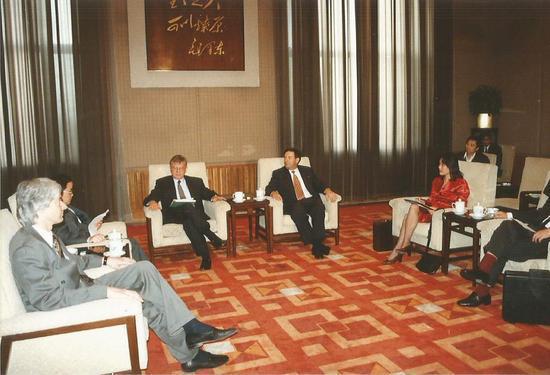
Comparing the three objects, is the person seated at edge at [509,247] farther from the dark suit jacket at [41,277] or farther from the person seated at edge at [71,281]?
the dark suit jacket at [41,277]

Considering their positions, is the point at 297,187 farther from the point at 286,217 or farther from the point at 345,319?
the point at 345,319

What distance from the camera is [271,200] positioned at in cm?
568

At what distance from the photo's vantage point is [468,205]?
526 cm

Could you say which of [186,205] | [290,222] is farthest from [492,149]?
[186,205]

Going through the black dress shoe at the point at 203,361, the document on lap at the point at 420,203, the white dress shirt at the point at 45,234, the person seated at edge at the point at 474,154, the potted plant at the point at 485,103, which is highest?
the potted plant at the point at 485,103

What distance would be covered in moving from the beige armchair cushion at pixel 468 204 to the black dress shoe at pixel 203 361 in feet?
8.49

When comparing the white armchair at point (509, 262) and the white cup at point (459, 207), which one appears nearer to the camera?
the white armchair at point (509, 262)

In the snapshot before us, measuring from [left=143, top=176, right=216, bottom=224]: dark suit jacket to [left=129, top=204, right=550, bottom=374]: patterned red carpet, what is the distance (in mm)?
511

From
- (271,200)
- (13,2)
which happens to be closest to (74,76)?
(13,2)

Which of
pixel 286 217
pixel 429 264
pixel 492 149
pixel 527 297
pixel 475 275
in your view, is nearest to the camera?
pixel 527 297

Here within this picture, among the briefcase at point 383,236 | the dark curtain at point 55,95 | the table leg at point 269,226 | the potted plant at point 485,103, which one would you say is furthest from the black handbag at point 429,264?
the potted plant at point 485,103

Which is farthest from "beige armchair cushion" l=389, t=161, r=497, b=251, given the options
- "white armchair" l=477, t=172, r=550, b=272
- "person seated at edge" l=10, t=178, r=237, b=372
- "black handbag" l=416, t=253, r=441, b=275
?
"person seated at edge" l=10, t=178, r=237, b=372

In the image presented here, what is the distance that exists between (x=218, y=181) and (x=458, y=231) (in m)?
4.10

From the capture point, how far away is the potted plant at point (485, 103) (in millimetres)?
8766
